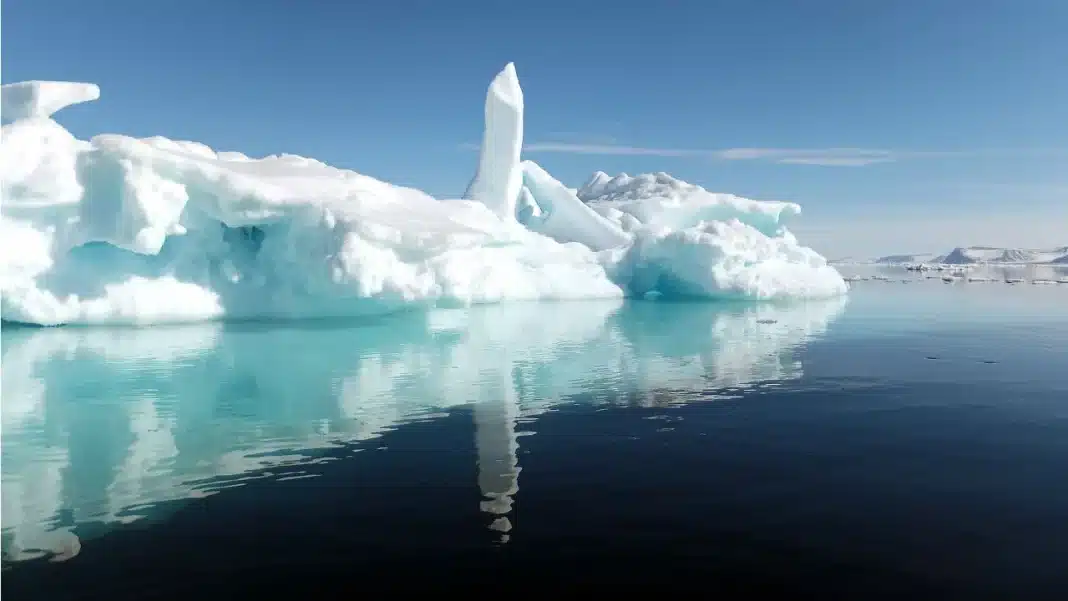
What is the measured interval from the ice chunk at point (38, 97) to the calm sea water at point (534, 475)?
270 inches

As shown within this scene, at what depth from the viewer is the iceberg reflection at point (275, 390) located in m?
5.80

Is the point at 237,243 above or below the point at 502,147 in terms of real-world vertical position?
below

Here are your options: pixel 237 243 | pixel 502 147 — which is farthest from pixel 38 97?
pixel 502 147

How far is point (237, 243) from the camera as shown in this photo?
19.4 m

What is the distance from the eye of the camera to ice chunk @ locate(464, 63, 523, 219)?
2978 centimetres

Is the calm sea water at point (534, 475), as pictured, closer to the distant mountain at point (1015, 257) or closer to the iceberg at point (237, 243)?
the iceberg at point (237, 243)

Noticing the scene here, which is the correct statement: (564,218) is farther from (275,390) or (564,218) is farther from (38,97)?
(275,390)

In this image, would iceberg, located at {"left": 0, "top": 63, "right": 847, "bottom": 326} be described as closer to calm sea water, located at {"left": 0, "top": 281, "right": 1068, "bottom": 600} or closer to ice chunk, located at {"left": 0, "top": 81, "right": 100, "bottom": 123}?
ice chunk, located at {"left": 0, "top": 81, "right": 100, "bottom": 123}

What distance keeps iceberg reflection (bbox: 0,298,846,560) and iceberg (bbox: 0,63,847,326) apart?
3.44 ft

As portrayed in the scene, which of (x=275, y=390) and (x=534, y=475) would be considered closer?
(x=534, y=475)

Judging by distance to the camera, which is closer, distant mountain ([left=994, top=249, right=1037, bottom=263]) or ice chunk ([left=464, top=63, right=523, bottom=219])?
ice chunk ([left=464, top=63, right=523, bottom=219])

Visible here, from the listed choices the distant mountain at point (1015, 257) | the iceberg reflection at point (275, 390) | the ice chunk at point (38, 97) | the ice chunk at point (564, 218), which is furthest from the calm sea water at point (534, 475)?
the distant mountain at point (1015, 257)

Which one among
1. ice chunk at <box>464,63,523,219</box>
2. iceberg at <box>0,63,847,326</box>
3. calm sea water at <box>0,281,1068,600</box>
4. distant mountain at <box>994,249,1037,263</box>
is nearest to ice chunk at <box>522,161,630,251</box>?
ice chunk at <box>464,63,523,219</box>

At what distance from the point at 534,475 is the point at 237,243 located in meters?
15.6
